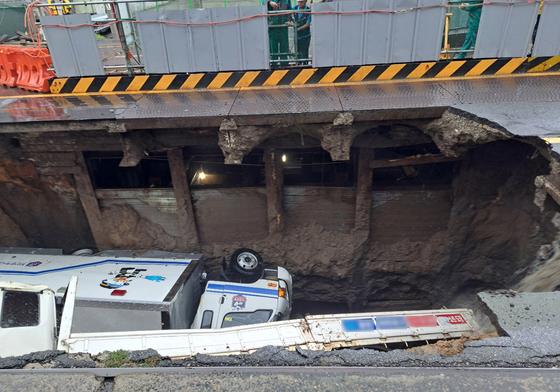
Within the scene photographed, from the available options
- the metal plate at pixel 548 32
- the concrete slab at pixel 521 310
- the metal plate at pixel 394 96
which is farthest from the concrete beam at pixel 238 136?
the metal plate at pixel 548 32

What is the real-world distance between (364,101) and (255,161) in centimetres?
253

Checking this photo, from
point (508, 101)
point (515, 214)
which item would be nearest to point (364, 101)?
point (508, 101)

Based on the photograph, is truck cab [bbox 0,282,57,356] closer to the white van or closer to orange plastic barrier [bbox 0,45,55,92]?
the white van

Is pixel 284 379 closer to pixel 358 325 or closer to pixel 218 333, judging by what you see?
pixel 218 333

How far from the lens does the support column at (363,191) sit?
6231 millimetres

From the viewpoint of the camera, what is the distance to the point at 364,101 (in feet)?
17.0

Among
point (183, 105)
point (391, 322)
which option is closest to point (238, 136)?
point (183, 105)

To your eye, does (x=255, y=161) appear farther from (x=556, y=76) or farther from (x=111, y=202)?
(x=556, y=76)

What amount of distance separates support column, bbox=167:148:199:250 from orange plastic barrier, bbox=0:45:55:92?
2.58 m

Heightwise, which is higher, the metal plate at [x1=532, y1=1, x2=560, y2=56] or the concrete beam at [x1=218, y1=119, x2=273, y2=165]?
the metal plate at [x1=532, y1=1, x2=560, y2=56]

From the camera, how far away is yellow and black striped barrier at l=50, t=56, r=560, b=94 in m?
5.91

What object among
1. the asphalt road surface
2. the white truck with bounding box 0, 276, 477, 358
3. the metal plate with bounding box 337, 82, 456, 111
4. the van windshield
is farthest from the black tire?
the asphalt road surface

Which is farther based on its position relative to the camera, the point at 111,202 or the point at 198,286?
the point at 111,202

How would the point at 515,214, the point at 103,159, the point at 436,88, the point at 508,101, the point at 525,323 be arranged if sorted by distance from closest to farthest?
the point at 525,323 → the point at 508,101 → the point at 436,88 → the point at 515,214 → the point at 103,159
